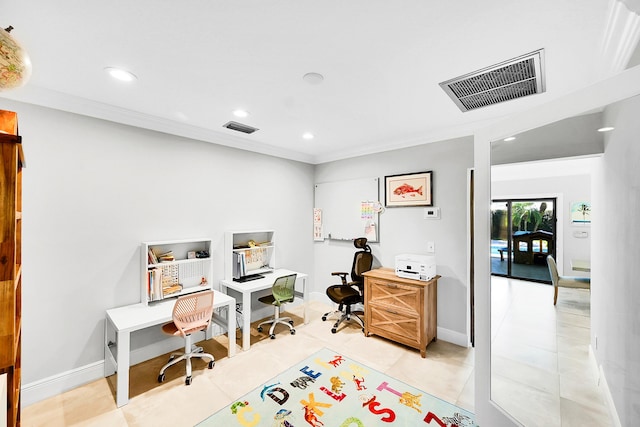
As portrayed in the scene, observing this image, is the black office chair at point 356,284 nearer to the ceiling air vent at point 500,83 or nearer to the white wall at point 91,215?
the white wall at point 91,215

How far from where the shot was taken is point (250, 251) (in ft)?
11.8

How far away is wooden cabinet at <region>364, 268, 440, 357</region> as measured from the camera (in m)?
2.83

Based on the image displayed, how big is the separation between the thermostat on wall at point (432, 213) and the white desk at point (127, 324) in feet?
8.37

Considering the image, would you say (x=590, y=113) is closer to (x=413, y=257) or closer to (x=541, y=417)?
(x=541, y=417)

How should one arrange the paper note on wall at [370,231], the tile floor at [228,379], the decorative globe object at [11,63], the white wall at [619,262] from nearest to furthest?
the decorative globe object at [11,63], the white wall at [619,262], the tile floor at [228,379], the paper note on wall at [370,231]

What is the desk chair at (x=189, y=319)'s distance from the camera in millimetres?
2383

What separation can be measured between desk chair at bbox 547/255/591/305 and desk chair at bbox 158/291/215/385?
2.78 m

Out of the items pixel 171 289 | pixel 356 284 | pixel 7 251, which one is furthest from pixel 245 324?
pixel 7 251

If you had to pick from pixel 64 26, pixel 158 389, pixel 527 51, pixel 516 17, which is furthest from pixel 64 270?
pixel 527 51

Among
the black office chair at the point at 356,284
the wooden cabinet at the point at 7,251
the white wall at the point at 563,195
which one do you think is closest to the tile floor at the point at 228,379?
the black office chair at the point at 356,284

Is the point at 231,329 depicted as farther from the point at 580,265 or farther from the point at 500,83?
the point at 500,83

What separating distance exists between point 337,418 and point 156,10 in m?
2.84

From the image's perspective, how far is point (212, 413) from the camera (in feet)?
6.59

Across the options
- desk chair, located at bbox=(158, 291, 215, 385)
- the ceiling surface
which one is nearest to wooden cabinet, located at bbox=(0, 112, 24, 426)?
the ceiling surface
